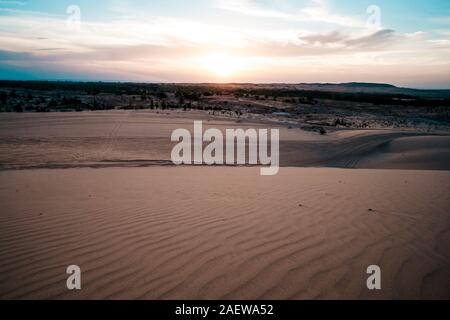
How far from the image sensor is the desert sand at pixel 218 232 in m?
3.09

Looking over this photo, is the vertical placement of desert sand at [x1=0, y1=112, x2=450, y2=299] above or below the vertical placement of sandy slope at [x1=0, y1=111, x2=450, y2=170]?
below

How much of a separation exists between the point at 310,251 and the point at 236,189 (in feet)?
10.5

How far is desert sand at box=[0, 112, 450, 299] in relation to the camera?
10.1 feet

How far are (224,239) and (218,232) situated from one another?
0.80 feet

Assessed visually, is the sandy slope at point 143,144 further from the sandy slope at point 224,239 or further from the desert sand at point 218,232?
the sandy slope at point 224,239

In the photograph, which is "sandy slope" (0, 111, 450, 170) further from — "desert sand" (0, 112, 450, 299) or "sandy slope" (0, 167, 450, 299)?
"sandy slope" (0, 167, 450, 299)

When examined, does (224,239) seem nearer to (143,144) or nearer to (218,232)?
(218,232)

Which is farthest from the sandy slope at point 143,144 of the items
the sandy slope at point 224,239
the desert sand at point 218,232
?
the sandy slope at point 224,239

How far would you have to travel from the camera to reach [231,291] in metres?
3.00

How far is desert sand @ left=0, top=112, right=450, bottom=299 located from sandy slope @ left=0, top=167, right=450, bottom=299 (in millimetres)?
15

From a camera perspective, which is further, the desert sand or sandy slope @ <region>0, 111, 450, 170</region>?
sandy slope @ <region>0, 111, 450, 170</region>

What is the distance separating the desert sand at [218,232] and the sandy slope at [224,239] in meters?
0.02

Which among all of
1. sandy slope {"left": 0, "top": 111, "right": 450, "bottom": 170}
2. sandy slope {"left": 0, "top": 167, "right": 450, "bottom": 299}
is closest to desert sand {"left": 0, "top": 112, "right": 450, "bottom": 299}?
sandy slope {"left": 0, "top": 167, "right": 450, "bottom": 299}
